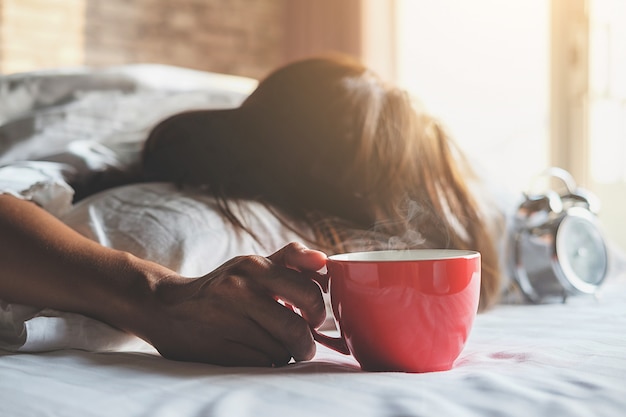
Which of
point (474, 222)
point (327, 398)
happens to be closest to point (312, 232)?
point (474, 222)

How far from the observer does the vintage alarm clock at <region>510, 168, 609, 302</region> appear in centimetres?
117

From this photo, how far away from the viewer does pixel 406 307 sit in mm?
596

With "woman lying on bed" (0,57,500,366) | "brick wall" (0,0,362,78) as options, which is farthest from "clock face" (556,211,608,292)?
"brick wall" (0,0,362,78)

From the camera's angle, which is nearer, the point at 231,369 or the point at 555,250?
the point at 231,369

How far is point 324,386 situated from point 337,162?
54 centimetres

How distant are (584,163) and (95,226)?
7.13 feet

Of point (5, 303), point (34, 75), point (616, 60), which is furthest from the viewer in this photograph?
point (616, 60)

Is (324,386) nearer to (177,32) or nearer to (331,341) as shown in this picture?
(331,341)

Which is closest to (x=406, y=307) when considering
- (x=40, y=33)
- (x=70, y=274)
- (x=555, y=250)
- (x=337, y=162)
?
(x=70, y=274)

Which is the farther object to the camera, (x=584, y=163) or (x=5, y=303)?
(x=584, y=163)

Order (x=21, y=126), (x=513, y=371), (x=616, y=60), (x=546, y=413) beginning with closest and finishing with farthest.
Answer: (x=546, y=413)
(x=513, y=371)
(x=21, y=126)
(x=616, y=60)

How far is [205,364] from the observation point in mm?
669

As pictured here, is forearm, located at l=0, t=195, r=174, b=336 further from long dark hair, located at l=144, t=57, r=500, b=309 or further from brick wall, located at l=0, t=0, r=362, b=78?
brick wall, located at l=0, t=0, r=362, b=78

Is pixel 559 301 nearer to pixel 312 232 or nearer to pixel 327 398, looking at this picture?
pixel 312 232
